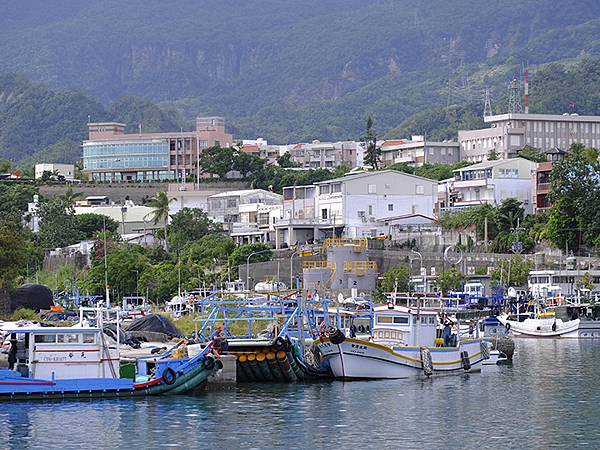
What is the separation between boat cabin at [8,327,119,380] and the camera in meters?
47.9

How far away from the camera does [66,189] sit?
532 feet

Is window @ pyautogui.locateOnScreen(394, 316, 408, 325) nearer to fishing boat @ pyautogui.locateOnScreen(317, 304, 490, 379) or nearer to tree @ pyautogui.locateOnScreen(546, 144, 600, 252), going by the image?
fishing boat @ pyautogui.locateOnScreen(317, 304, 490, 379)

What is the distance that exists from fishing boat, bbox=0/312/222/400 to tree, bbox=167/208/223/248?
8167 centimetres

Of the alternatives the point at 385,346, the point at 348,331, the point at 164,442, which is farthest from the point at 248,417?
the point at 348,331

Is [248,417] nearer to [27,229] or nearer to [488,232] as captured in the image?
[488,232]

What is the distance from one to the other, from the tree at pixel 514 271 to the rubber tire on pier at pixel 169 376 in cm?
5430

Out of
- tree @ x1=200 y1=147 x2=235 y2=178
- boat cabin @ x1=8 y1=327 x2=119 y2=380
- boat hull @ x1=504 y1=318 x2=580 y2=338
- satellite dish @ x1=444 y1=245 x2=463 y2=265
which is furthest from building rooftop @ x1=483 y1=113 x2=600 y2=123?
boat cabin @ x1=8 y1=327 x2=119 y2=380

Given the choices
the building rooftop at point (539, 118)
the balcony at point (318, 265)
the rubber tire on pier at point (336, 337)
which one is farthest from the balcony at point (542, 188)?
the rubber tire on pier at point (336, 337)

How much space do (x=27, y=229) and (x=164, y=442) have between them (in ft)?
331

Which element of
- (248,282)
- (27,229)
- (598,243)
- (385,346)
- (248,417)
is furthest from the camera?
(27,229)

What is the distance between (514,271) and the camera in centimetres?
10106

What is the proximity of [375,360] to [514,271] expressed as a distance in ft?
157

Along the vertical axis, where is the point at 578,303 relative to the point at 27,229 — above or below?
below

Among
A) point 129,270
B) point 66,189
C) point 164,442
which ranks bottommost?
point 164,442
